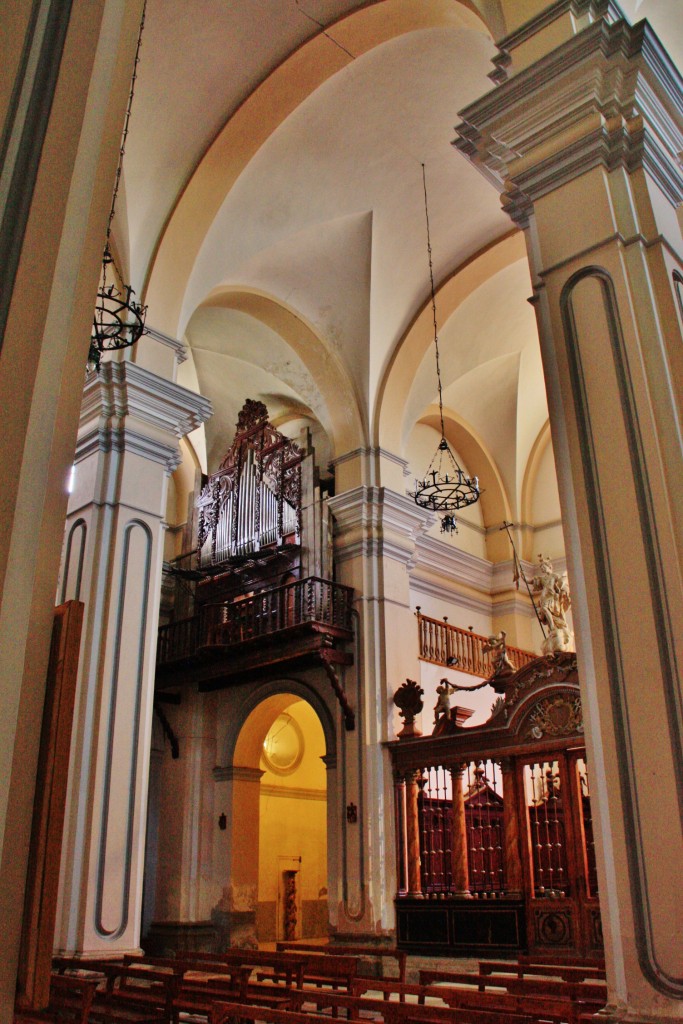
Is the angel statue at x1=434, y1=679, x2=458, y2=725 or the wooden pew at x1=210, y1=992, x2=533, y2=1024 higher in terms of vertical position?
the angel statue at x1=434, y1=679, x2=458, y2=725

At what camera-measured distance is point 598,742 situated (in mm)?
4090

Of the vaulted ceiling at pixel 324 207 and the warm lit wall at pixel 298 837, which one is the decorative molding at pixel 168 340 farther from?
the warm lit wall at pixel 298 837

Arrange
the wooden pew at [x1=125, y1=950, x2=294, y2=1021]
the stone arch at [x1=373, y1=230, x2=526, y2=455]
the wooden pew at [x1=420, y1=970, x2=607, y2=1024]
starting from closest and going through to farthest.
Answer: the wooden pew at [x1=420, y1=970, x2=607, y2=1024], the wooden pew at [x1=125, y1=950, x2=294, y2=1021], the stone arch at [x1=373, y1=230, x2=526, y2=455]

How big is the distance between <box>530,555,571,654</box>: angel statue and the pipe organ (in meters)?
3.70

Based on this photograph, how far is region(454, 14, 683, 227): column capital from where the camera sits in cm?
501

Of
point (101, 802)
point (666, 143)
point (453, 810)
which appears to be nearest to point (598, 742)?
point (666, 143)

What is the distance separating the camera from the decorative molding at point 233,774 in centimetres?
1304

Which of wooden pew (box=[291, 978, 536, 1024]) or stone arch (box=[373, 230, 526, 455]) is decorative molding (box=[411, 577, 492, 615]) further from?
wooden pew (box=[291, 978, 536, 1024])

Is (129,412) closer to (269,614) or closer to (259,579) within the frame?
(269,614)

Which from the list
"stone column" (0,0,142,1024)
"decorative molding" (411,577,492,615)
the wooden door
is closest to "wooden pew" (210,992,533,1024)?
"stone column" (0,0,142,1024)

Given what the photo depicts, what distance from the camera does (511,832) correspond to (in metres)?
Result: 9.95

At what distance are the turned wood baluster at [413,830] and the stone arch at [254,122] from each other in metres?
6.31

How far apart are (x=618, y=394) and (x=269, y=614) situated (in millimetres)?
8096

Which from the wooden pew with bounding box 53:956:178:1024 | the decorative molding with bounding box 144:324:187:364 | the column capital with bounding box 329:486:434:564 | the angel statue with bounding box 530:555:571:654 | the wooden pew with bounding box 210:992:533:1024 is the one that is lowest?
the wooden pew with bounding box 53:956:178:1024
